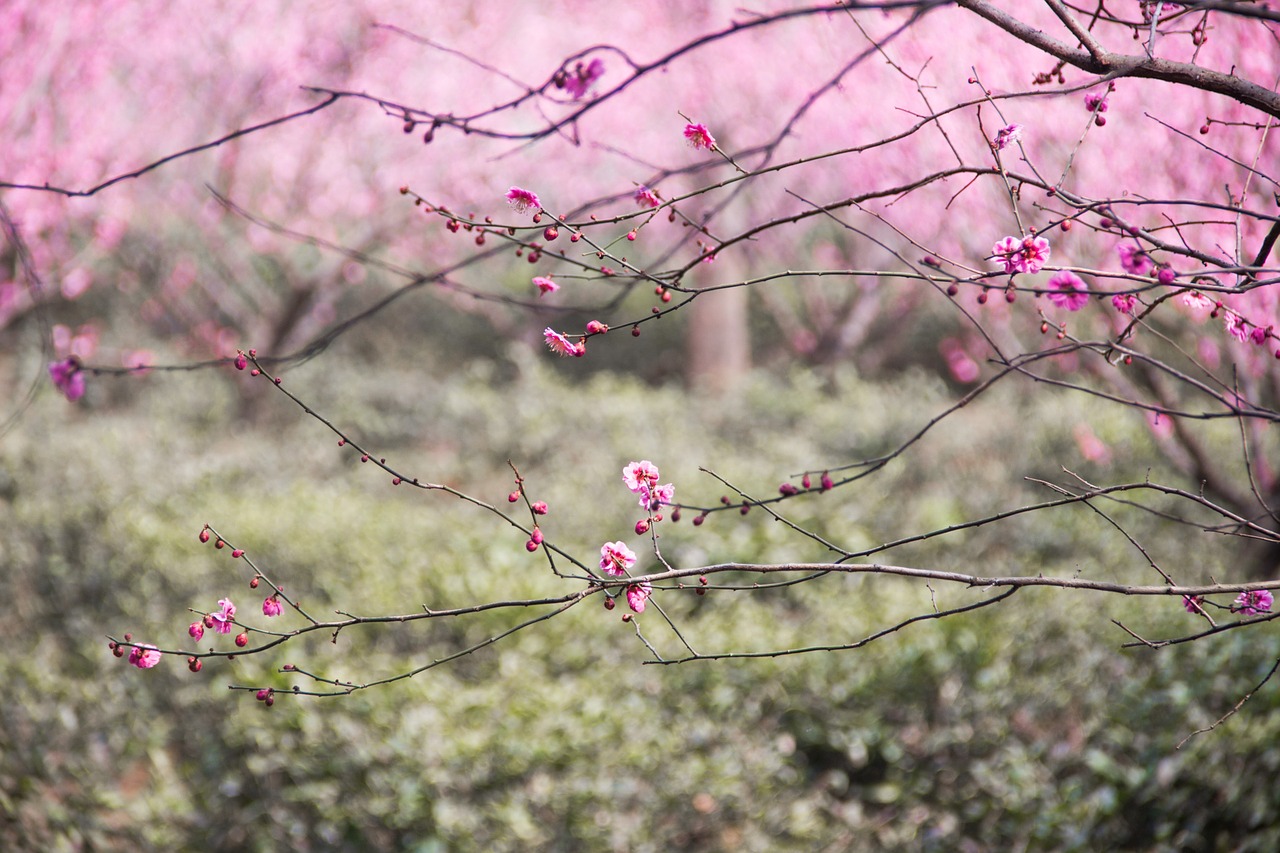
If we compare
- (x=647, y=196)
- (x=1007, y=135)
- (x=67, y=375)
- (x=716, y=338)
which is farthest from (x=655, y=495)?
(x=716, y=338)

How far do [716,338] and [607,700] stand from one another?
7.05 meters

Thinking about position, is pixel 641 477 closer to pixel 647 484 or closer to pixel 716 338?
pixel 647 484

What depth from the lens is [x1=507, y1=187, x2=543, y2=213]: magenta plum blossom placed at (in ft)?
6.01

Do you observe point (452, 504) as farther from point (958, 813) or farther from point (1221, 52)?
point (1221, 52)

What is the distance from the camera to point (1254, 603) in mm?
1843

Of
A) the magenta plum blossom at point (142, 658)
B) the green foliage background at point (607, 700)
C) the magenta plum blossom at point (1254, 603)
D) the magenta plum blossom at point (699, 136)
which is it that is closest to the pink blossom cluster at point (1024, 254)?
the magenta plum blossom at point (699, 136)

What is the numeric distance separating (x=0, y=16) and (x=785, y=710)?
20.5 feet

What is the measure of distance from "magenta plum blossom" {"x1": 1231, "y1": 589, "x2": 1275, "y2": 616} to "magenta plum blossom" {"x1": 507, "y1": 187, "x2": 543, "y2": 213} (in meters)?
1.47

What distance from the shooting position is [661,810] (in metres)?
3.10

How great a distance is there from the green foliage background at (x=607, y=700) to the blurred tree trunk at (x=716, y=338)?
13.5 feet

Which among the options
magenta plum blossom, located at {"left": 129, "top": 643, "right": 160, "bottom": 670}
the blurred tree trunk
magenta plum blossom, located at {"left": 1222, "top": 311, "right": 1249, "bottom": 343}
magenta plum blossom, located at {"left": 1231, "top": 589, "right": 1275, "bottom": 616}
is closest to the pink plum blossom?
magenta plum blossom, located at {"left": 1222, "top": 311, "right": 1249, "bottom": 343}

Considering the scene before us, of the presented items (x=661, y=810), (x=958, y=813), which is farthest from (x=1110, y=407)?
(x=661, y=810)

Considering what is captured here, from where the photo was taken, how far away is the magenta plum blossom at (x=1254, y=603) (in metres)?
1.80

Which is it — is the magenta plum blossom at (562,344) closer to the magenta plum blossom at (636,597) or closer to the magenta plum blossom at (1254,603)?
the magenta plum blossom at (636,597)
